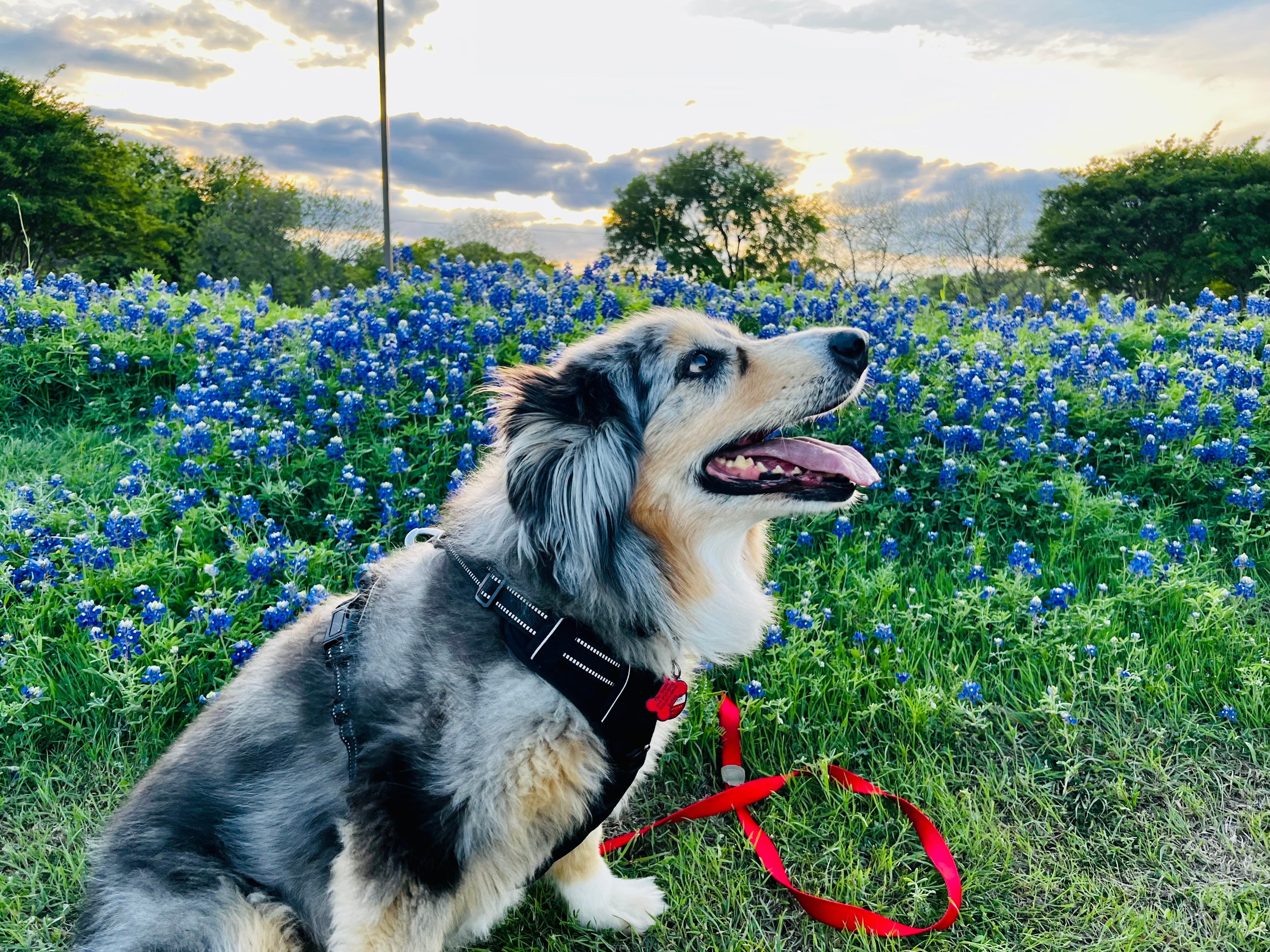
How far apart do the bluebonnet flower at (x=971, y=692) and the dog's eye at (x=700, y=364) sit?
2053mm

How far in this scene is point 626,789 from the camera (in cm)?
252

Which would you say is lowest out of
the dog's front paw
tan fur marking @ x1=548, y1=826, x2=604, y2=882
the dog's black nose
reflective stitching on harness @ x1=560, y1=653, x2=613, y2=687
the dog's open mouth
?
the dog's front paw

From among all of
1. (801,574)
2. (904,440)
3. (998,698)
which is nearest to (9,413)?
(801,574)

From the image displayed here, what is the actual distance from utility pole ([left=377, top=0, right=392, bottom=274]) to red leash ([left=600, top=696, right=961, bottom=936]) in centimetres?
1603

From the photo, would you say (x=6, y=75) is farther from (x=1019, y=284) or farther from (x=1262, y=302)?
(x=1262, y=302)

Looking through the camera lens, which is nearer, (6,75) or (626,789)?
(626,789)

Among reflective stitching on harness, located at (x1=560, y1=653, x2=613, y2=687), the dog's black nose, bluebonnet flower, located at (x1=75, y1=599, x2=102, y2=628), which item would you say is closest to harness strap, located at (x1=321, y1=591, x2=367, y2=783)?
reflective stitching on harness, located at (x1=560, y1=653, x2=613, y2=687)

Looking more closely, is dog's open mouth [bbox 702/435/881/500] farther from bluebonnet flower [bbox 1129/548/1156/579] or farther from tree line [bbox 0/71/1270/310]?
tree line [bbox 0/71/1270/310]

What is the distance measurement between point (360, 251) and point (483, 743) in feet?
90.4

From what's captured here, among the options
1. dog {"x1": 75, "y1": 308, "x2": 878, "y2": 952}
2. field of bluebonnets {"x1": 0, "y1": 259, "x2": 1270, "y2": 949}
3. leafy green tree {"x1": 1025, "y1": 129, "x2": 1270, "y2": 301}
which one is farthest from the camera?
leafy green tree {"x1": 1025, "y1": 129, "x2": 1270, "y2": 301}

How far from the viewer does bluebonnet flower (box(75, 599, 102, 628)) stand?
12.9ft

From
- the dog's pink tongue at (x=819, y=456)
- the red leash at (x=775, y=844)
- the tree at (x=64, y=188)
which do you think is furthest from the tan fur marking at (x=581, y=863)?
the tree at (x=64, y=188)

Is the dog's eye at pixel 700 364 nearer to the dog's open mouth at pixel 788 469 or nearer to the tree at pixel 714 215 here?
the dog's open mouth at pixel 788 469

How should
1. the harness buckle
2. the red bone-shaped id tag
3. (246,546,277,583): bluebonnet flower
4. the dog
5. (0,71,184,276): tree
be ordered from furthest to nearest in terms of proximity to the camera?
(0,71,184,276): tree, (246,546,277,583): bluebonnet flower, the red bone-shaped id tag, the harness buckle, the dog
